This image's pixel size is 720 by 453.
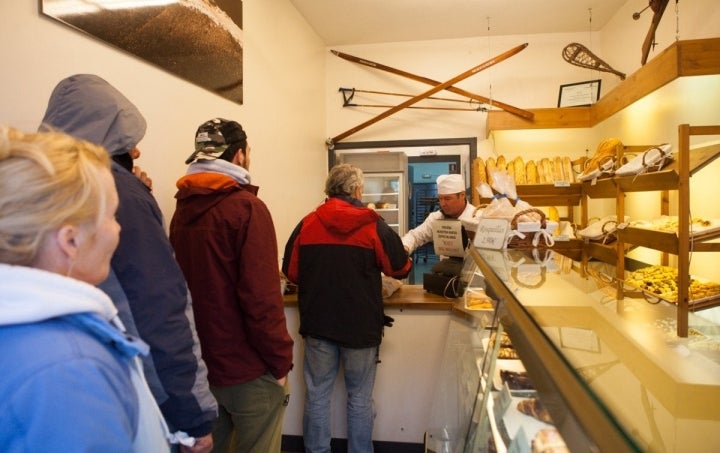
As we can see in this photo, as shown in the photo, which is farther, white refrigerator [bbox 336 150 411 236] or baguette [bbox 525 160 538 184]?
white refrigerator [bbox 336 150 411 236]

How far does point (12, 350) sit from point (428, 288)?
92.0 inches

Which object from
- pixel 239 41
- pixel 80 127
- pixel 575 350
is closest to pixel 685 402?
pixel 575 350

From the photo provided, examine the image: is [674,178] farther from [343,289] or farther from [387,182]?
[387,182]

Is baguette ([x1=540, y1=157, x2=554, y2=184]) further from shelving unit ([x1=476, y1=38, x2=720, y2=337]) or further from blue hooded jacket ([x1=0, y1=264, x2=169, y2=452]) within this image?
blue hooded jacket ([x1=0, y1=264, x2=169, y2=452])

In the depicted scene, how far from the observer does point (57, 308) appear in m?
0.60

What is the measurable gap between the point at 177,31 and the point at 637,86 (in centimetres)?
263

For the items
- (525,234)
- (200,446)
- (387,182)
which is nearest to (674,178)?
(525,234)

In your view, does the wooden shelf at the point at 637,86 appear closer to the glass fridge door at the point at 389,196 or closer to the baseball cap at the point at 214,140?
the glass fridge door at the point at 389,196

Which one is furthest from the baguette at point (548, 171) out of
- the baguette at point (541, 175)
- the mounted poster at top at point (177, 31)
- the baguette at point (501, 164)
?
the mounted poster at top at point (177, 31)

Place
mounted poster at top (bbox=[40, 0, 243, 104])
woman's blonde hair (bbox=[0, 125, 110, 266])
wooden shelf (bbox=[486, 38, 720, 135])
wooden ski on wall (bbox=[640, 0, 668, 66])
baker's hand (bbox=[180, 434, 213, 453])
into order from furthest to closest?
1. wooden ski on wall (bbox=[640, 0, 668, 66])
2. wooden shelf (bbox=[486, 38, 720, 135])
3. mounted poster at top (bbox=[40, 0, 243, 104])
4. baker's hand (bbox=[180, 434, 213, 453])
5. woman's blonde hair (bbox=[0, 125, 110, 266])

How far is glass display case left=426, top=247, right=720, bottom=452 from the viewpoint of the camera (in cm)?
49

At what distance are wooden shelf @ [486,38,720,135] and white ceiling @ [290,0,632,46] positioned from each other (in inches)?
32.6

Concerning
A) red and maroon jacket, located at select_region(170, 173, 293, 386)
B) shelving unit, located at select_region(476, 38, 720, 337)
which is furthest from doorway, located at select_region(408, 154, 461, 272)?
red and maroon jacket, located at select_region(170, 173, 293, 386)

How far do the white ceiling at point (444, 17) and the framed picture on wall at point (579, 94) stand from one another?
0.58 m
